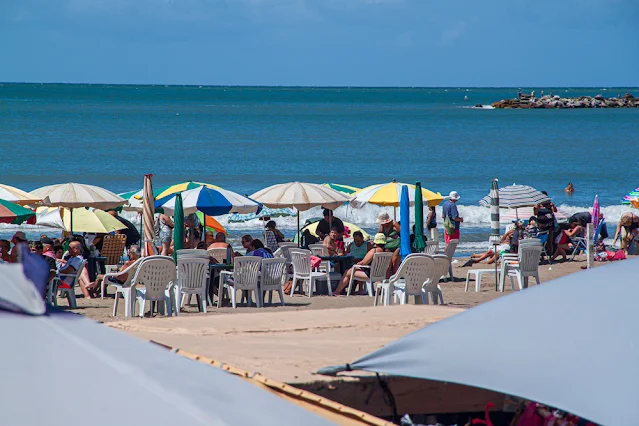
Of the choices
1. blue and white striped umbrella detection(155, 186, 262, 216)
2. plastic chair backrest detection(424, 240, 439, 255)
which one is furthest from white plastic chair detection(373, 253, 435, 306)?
blue and white striped umbrella detection(155, 186, 262, 216)

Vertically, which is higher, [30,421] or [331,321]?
[30,421]

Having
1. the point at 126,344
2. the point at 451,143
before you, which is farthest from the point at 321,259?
the point at 451,143

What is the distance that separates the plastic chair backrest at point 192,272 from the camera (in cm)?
1016

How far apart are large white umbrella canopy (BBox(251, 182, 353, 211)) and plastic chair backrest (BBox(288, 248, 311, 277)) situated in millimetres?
1565

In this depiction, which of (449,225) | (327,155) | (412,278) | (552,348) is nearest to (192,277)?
(412,278)

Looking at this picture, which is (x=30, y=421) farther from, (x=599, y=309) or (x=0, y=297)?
(x=599, y=309)

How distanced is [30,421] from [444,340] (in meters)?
3.15

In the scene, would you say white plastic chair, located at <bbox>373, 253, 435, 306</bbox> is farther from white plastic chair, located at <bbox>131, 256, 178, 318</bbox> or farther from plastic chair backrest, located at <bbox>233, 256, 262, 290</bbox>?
white plastic chair, located at <bbox>131, 256, 178, 318</bbox>

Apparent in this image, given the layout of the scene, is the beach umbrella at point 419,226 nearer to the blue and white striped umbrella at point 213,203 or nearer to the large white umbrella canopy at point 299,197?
A: the large white umbrella canopy at point 299,197

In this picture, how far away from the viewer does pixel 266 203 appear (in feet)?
44.9

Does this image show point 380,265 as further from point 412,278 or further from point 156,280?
point 156,280

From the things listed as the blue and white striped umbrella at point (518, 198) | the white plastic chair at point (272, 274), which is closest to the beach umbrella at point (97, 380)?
the white plastic chair at point (272, 274)

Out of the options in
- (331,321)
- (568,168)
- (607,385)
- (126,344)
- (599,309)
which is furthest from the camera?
(568,168)

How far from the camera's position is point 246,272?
34.9 ft
